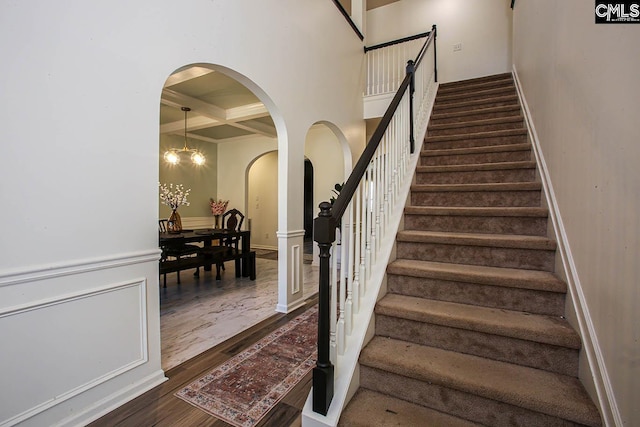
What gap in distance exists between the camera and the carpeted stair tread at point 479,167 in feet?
7.40

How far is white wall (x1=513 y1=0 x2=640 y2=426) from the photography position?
949 millimetres

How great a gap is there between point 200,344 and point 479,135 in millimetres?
3217

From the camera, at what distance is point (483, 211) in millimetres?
1987

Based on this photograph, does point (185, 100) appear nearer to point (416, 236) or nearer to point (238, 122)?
point (238, 122)

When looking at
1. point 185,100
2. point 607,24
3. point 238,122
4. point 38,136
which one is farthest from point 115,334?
point 238,122

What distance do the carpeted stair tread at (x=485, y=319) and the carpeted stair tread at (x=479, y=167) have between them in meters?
1.30

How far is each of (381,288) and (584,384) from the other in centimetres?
94

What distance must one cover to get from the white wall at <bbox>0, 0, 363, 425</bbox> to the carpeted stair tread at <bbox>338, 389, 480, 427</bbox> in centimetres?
128

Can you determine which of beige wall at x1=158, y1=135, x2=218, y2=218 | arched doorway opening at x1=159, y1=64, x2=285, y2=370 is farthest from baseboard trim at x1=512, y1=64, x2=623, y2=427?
beige wall at x1=158, y1=135, x2=218, y2=218

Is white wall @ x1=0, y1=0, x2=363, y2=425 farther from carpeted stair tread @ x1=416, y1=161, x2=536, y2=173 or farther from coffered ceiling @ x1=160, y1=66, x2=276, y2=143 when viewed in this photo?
carpeted stair tread @ x1=416, y1=161, x2=536, y2=173

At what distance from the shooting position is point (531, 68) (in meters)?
2.73

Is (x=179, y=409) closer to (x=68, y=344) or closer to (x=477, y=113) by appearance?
(x=68, y=344)

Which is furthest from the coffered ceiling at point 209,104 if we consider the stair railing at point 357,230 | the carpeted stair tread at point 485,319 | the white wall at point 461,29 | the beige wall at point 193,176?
the white wall at point 461,29

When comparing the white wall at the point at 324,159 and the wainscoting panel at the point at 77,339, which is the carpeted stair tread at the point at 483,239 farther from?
the white wall at the point at 324,159
